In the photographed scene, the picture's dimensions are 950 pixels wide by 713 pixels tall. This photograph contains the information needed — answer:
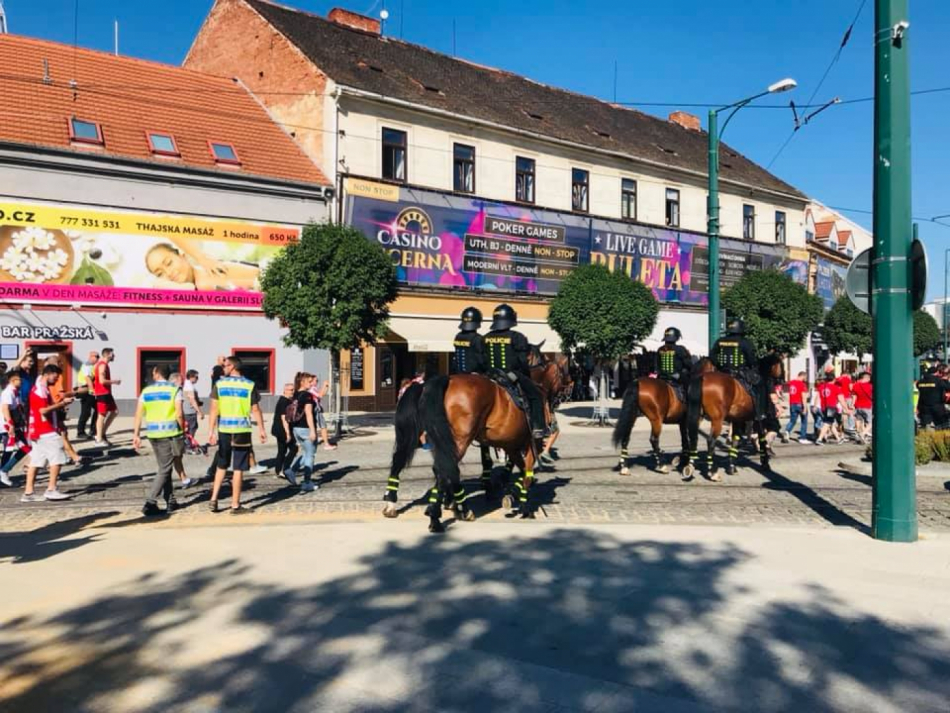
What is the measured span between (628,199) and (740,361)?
22.1 meters

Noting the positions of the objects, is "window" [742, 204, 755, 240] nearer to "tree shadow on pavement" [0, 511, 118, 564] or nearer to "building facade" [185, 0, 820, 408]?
"building facade" [185, 0, 820, 408]

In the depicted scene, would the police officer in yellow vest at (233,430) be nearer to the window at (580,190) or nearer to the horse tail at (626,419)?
the horse tail at (626,419)

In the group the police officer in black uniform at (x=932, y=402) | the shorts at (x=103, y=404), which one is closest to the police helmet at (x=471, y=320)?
the shorts at (x=103, y=404)

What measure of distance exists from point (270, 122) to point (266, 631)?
24965mm

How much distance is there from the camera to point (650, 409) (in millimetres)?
12969

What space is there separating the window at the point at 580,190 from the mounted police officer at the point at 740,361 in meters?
19.0

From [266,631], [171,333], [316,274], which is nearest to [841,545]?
[266,631]

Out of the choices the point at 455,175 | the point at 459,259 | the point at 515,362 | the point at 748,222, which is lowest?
the point at 515,362

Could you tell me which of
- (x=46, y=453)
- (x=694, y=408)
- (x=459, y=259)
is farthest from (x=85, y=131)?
(x=694, y=408)

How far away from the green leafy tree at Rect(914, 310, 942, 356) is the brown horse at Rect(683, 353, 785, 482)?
45.0 metres

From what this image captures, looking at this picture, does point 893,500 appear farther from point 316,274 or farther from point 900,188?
point 316,274

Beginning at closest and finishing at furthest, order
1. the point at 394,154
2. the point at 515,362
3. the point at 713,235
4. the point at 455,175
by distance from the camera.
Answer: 1. the point at 515,362
2. the point at 713,235
3. the point at 394,154
4. the point at 455,175

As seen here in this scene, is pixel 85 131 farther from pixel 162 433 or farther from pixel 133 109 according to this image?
pixel 162 433

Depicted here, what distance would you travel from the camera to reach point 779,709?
13.6ft
